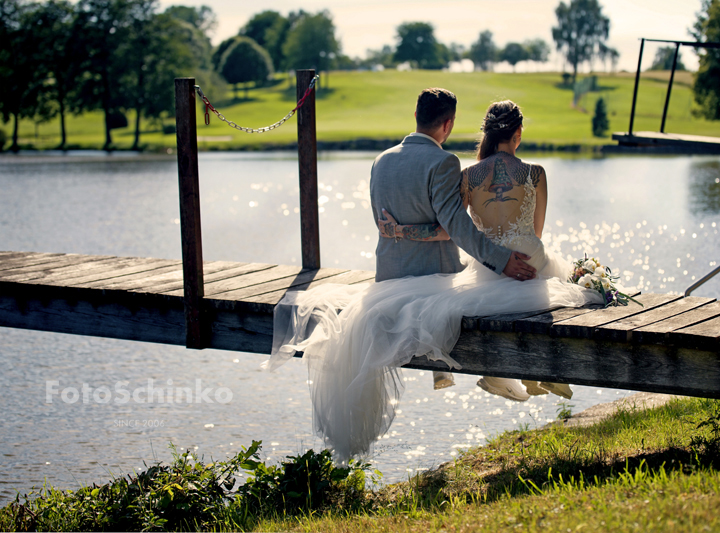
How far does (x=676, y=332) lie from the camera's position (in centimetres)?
406

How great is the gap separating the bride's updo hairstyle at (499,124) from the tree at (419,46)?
11684cm

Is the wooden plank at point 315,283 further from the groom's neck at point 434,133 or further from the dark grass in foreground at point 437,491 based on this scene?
the groom's neck at point 434,133

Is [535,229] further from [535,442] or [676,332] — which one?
[535,442]

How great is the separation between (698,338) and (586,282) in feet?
3.16

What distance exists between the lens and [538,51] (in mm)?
132250

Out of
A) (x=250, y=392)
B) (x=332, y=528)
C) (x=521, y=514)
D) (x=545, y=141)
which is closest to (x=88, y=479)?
(x=250, y=392)

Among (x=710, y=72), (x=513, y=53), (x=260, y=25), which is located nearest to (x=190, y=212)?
(x=710, y=72)

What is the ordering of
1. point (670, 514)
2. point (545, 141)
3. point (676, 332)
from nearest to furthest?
point (670, 514) < point (676, 332) < point (545, 141)

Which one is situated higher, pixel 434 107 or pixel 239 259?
pixel 434 107

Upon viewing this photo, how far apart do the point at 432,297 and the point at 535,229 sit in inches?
38.7

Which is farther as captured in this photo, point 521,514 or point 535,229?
point 535,229

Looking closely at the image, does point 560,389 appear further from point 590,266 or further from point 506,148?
point 506,148

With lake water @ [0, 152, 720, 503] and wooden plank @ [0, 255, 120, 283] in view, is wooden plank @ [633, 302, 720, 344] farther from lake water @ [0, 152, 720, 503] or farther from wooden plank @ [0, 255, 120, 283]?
wooden plank @ [0, 255, 120, 283]

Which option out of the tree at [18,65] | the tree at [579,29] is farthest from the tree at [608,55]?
the tree at [18,65]
